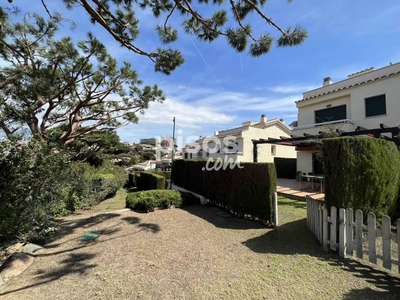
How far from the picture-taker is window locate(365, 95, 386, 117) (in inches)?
496

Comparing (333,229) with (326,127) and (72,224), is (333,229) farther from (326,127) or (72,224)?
(326,127)

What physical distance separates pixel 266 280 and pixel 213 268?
1068mm

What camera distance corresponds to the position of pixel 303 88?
18.7 meters

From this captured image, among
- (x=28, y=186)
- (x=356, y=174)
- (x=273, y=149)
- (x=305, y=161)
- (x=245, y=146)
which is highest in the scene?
(x=245, y=146)

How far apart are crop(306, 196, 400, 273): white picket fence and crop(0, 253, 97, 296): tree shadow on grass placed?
5.49 m

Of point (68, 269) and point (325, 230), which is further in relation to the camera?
point (325, 230)

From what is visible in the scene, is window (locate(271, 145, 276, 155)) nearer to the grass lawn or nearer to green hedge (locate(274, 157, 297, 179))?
green hedge (locate(274, 157, 297, 179))

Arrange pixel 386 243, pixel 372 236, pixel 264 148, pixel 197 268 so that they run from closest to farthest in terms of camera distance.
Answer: pixel 386 243 < pixel 372 236 < pixel 197 268 < pixel 264 148

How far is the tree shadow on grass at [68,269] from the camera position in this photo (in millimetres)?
4147

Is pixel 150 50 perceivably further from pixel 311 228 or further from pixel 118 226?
pixel 311 228

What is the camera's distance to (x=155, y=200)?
31.1 feet

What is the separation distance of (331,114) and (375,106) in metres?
2.90

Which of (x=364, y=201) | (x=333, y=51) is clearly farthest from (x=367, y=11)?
(x=364, y=201)

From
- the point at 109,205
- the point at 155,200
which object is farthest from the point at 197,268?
the point at 109,205
